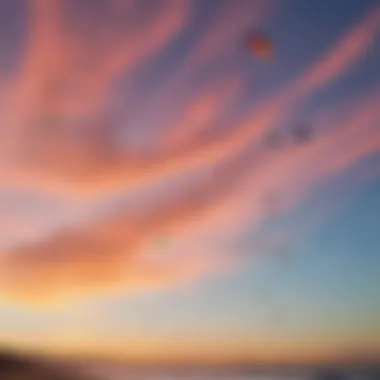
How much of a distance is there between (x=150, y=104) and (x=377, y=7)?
1.24 meters

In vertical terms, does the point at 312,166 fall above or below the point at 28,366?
above

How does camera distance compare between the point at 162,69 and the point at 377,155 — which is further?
the point at 377,155

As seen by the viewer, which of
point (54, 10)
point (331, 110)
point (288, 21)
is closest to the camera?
point (54, 10)

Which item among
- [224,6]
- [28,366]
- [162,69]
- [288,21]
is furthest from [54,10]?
[28,366]

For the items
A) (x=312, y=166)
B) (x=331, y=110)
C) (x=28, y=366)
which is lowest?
(x=28, y=366)

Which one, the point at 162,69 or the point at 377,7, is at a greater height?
the point at 377,7

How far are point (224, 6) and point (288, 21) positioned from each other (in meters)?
0.33

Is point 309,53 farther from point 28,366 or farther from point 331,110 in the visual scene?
point 28,366

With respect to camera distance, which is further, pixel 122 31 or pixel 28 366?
pixel 28 366

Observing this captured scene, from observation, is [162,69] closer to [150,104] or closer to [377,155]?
[150,104]

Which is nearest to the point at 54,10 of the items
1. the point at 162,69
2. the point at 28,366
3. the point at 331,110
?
the point at 162,69

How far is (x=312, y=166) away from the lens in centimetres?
333

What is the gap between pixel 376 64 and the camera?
10.3 ft

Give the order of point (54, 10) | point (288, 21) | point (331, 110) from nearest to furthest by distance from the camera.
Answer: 1. point (54, 10)
2. point (288, 21)
3. point (331, 110)
